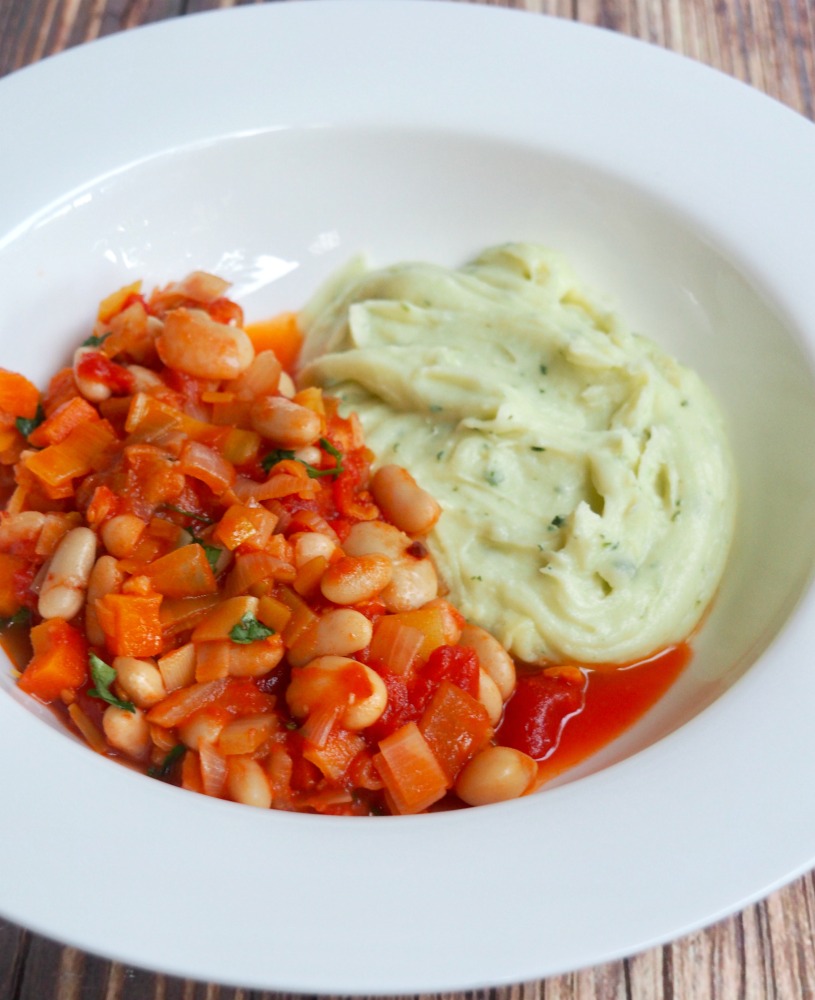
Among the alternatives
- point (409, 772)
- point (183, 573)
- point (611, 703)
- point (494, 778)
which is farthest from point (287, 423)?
point (611, 703)

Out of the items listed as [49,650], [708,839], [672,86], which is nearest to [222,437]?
[49,650]

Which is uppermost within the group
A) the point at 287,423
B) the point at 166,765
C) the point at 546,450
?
the point at 546,450

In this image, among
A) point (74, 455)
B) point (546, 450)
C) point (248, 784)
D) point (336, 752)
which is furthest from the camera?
point (546, 450)

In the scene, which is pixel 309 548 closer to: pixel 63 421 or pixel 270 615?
pixel 270 615

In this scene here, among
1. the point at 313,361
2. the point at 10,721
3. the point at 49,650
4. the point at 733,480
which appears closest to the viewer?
the point at 10,721

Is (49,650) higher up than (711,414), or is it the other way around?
(711,414)

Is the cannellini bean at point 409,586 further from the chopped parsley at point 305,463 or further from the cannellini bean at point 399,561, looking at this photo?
the chopped parsley at point 305,463

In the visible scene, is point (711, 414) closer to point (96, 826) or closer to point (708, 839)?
point (708, 839)
